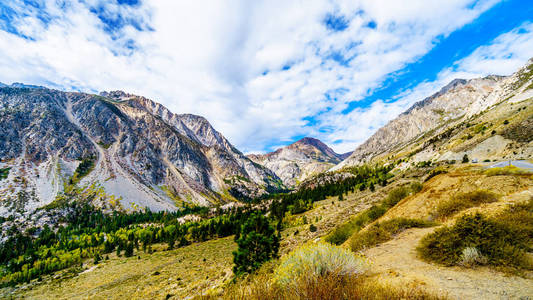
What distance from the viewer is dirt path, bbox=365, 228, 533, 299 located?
4.56 metres

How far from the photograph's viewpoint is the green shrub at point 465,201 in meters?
11.6

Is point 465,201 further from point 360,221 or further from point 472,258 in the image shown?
point 472,258

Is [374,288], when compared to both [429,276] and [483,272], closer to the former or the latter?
[429,276]

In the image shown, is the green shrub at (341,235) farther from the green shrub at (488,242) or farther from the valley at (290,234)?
the green shrub at (488,242)

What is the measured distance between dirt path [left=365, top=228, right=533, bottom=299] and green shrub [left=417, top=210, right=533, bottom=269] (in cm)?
52

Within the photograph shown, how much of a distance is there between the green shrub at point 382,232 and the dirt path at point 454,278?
107 inches

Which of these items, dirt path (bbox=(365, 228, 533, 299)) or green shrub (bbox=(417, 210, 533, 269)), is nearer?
dirt path (bbox=(365, 228, 533, 299))

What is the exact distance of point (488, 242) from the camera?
6.20 metres

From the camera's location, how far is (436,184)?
671 inches

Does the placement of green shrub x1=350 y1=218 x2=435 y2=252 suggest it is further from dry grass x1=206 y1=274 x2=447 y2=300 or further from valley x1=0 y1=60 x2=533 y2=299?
dry grass x1=206 y1=274 x2=447 y2=300

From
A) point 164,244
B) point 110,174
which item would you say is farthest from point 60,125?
point 164,244

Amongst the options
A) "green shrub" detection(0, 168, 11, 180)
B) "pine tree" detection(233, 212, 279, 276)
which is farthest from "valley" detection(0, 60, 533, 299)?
"green shrub" detection(0, 168, 11, 180)

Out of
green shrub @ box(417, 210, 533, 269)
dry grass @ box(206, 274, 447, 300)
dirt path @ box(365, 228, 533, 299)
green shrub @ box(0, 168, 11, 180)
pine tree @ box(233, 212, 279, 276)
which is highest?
green shrub @ box(0, 168, 11, 180)

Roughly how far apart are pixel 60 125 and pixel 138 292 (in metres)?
254
